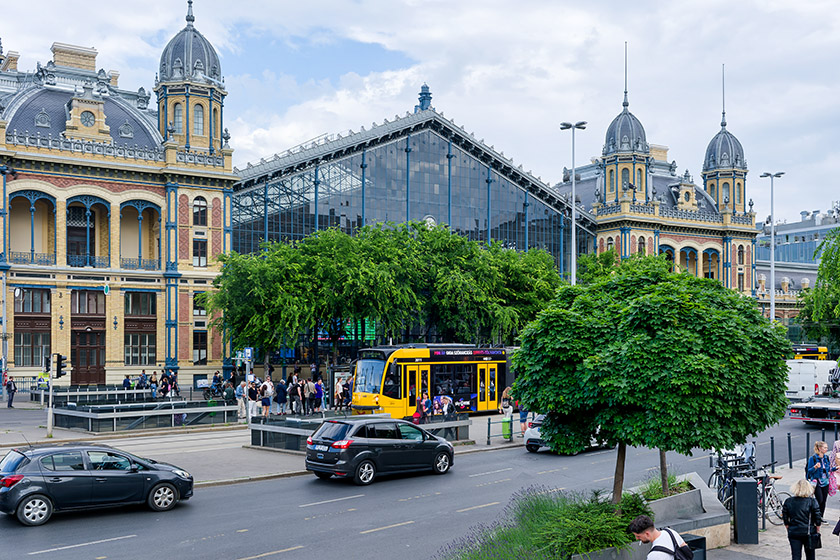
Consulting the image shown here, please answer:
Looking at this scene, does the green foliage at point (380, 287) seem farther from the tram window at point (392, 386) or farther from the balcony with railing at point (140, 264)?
the tram window at point (392, 386)

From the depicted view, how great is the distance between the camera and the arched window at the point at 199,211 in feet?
182

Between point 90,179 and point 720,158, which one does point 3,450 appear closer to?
point 90,179

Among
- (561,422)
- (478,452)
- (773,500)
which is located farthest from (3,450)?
(773,500)

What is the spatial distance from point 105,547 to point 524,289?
42226 millimetres

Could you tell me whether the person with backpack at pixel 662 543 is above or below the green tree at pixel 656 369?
below

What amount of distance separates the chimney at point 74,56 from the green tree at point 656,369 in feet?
175

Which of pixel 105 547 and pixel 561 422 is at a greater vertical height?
pixel 561 422

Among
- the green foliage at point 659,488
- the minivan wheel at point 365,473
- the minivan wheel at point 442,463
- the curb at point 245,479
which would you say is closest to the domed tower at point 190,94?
the curb at point 245,479

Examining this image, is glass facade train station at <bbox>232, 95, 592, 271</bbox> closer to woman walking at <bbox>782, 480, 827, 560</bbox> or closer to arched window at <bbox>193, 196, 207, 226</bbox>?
arched window at <bbox>193, 196, 207, 226</bbox>

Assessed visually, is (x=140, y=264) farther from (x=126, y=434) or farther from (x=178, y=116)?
(x=126, y=434)

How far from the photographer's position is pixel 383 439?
2161 centimetres

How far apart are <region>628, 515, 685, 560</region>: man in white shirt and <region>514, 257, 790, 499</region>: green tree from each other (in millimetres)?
3272

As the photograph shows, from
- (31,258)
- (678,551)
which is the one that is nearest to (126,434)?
(31,258)

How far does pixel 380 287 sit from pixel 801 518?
34077 millimetres
